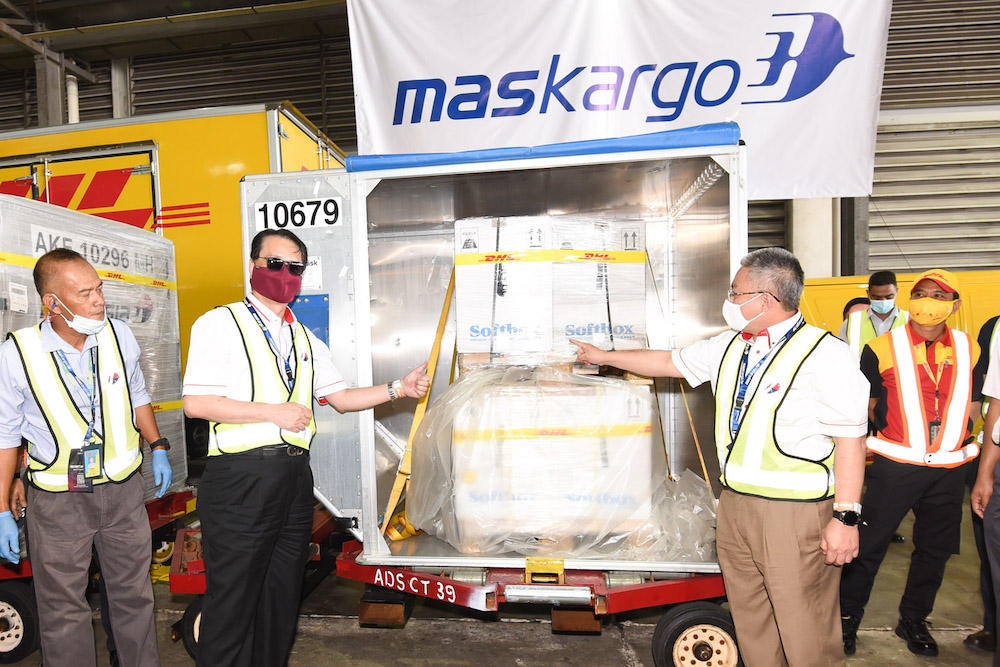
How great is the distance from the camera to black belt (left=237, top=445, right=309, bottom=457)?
237cm

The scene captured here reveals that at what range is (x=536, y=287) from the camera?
322 centimetres

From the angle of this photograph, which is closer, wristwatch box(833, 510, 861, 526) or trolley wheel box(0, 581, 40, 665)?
wristwatch box(833, 510, 861, 526)

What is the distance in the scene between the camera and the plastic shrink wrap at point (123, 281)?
293 centimetres

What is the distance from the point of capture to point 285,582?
257 centimetres

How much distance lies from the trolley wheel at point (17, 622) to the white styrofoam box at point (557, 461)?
2.42m

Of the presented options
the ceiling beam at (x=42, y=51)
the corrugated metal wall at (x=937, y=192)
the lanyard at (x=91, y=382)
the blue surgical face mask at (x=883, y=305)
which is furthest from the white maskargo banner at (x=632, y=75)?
the ceiling beam at (x=42, y=51)

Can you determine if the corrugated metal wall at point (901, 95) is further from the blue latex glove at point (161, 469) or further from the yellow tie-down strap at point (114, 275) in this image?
the blue latex glove at point (161, 469)

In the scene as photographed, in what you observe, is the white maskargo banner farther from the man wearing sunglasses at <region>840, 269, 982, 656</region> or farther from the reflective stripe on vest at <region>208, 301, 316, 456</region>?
the reflective stripe on vest at <region>208, 301, 316, 456</region>

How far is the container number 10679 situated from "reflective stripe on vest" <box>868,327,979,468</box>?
3.10m

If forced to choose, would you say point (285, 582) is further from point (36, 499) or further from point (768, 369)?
point (768, 369)

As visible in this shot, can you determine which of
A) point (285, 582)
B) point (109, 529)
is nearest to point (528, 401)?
point (285, 582)

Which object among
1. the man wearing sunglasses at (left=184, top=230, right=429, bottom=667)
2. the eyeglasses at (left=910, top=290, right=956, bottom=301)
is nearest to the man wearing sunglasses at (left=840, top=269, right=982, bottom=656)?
the eyeglasses at (left=910, top=290, right=956, bottom=301)

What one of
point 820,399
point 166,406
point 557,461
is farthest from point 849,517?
point 166,406

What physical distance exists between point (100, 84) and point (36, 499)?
7.95 meters
